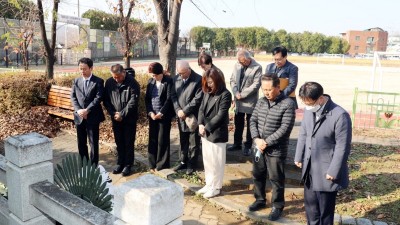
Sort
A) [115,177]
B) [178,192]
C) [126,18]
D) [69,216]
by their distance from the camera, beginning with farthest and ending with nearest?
[126,18]
[115,177]
[69,216]
[178,192]

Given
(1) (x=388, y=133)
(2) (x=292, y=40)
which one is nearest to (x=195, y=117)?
(1) (x=388, y=133)

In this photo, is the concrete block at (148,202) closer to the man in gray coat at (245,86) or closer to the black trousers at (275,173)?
the black trousers at (275,173)

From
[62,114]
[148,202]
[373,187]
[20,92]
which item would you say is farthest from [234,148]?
[20,92]

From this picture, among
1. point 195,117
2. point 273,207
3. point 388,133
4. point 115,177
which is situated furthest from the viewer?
point 388,133

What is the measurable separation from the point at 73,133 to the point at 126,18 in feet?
12.5

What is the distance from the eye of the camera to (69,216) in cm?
258

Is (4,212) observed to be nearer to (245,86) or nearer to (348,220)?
(348,220)

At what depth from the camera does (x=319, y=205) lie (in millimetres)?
3826

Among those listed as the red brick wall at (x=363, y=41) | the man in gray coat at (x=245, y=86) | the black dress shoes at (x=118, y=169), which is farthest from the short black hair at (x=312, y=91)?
the red brick wall at (x=363, y=41)

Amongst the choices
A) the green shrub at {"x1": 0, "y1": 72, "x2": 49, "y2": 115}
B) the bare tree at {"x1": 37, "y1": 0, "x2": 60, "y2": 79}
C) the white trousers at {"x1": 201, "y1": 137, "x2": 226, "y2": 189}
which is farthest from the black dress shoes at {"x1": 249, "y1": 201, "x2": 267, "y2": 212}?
the bare tree at {"x1": 37, "y1": 0, "x2": 60, "y2": 79}

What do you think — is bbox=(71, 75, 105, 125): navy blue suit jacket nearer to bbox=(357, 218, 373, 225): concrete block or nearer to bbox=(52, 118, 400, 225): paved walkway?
bbox=(52, 118, 400, 225): paved walkway

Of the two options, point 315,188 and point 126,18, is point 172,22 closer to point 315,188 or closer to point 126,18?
point 126,18

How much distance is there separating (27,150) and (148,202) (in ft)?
4.87

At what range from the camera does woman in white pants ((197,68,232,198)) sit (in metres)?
4.80
